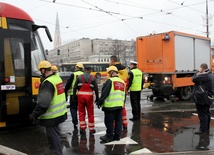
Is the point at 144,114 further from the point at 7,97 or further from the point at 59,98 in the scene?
the point at 59,98

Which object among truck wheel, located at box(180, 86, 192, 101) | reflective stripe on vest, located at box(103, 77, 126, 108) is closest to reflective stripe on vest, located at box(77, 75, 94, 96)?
reflective stripe on vest, located at box(103, 77, 126, 108)

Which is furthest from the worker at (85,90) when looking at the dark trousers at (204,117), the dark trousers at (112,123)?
the dark trousers at (204,117)

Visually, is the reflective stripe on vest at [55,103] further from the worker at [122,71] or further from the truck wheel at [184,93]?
the truck wheel at [184,93]

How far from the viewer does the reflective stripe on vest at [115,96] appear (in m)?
6.33

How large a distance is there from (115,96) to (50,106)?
1.95m

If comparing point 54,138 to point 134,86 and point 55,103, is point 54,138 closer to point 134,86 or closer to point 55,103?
point 55,103

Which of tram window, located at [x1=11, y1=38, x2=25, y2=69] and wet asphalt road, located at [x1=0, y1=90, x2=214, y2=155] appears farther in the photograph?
tram window, located at [x1=11, y1=38, x2=25, y2=69]

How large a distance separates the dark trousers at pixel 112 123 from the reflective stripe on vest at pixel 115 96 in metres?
0.18

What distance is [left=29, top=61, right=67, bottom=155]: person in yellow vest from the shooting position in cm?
461

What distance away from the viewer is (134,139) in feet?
22.2

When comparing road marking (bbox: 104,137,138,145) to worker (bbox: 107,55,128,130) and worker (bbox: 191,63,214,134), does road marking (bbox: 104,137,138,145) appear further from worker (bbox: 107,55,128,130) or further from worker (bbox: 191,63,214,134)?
worker (bbox: 191,63,214,134)

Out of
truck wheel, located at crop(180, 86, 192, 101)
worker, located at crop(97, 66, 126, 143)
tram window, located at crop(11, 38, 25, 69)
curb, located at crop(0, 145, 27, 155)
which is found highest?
tram window, located at crop(11, 38, 25, 69)

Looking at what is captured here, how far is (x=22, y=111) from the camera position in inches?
293

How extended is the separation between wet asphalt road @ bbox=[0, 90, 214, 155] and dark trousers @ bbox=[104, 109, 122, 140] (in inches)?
10.7
